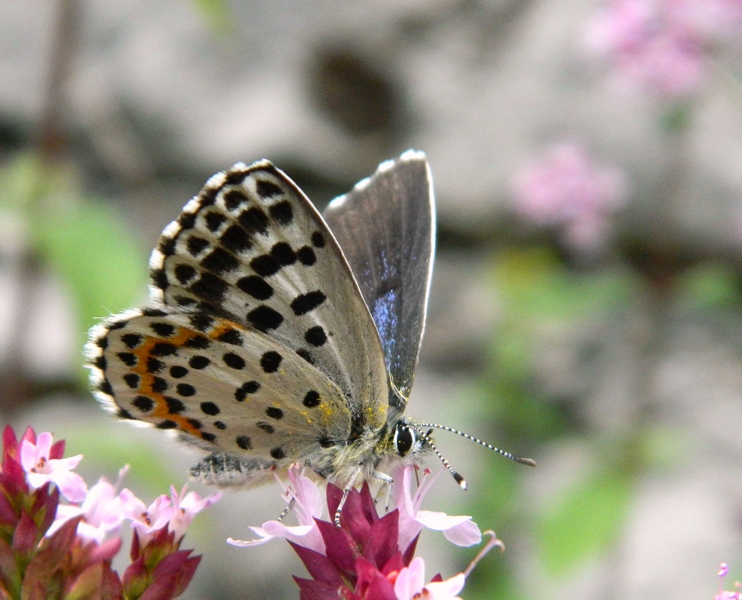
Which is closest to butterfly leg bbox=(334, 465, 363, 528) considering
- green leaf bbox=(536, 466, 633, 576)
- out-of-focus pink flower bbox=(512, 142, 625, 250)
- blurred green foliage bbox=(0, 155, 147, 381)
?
blurred green foliage bbox=(0, 155, 147, 381)

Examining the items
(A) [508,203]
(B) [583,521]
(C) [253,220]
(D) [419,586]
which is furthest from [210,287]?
(A) [508,203]

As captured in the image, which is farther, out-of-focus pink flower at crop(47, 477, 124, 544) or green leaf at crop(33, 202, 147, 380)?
green leaf at crop(33, 202, 147, 380)

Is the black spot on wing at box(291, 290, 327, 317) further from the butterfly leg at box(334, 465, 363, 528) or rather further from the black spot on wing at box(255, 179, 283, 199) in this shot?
the butterfly leg at box(334, 465, 363, 528)

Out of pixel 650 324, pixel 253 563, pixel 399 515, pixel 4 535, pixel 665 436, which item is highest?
pixel 650 324

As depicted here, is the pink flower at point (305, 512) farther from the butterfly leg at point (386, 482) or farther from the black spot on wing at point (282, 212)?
the black spot on wing at point (282, 212)

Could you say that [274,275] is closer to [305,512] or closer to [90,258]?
[305,512]

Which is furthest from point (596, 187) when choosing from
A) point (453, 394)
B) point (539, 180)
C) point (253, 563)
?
point (253, 563)

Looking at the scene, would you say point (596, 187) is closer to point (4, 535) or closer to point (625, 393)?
point (625, 393)
